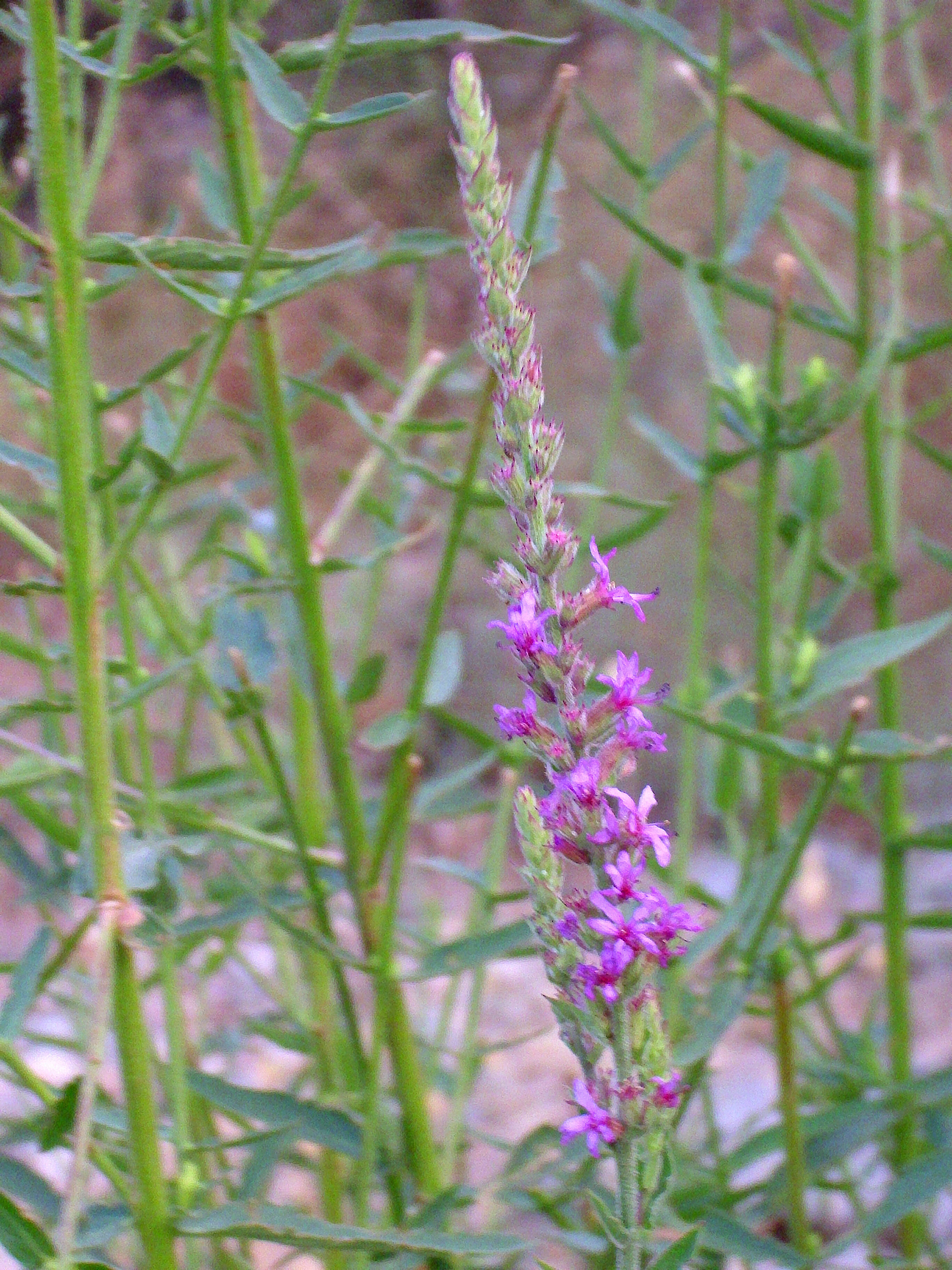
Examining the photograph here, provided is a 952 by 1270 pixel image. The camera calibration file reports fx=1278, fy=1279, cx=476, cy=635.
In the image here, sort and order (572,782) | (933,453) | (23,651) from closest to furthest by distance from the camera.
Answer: (572,782), (23,651), (933,453)

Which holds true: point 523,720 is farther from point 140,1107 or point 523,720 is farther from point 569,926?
point 140,1107

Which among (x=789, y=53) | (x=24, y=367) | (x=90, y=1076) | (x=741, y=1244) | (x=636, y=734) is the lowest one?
(x=741, y=1244)

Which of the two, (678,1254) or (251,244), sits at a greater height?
(251,244)

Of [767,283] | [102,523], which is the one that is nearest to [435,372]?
[102,523]

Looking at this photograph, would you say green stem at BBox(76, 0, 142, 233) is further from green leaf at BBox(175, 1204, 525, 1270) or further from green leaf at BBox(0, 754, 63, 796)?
green leaf at BBox(175, 1204, 525, 1270)

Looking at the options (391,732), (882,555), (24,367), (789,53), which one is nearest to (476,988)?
(391,732)

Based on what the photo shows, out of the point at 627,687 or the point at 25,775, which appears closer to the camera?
the point at 627,687
